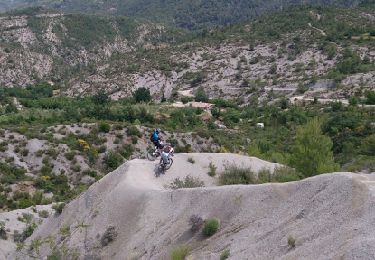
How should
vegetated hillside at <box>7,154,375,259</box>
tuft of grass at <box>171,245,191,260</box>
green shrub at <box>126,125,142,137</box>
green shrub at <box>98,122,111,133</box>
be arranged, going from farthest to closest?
green shrub at <box>98,122,111,133</box>, green shrub at <box>126,125,142,137</box>, tuft of grass at <box>171,245,191,260</box>, vegetated hillside at <box>7,154,375,259</box>

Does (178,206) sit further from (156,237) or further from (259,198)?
(259,198)

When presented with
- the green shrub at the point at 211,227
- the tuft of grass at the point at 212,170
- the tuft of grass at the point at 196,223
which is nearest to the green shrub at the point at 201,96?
the tuft of grass at the point at 212,170

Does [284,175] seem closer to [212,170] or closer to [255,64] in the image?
[212,170]

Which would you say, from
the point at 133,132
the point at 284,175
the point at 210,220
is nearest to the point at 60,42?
the point at 133,132

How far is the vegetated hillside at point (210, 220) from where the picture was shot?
15.9m

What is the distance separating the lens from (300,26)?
114312mm

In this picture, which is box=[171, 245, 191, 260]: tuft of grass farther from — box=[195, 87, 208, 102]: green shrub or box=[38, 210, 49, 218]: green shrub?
box=[195, 87, 208, 102]: green shrub

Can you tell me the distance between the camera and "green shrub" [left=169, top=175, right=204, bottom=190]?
2603 centimetres

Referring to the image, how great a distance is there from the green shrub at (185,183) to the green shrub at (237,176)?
1174mm

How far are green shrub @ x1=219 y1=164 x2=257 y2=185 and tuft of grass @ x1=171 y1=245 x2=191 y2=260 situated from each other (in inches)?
314

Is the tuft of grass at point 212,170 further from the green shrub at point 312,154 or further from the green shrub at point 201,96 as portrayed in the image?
the green shrub at point 201,96

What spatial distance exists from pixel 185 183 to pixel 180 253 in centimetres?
730

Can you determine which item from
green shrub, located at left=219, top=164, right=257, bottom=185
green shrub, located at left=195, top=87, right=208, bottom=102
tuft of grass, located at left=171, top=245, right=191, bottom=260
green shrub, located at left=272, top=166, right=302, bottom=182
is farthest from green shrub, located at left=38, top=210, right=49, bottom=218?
green shrub, located at left=195, top=87, right=208, bottom=102

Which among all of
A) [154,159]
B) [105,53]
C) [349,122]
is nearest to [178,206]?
[154,159]
